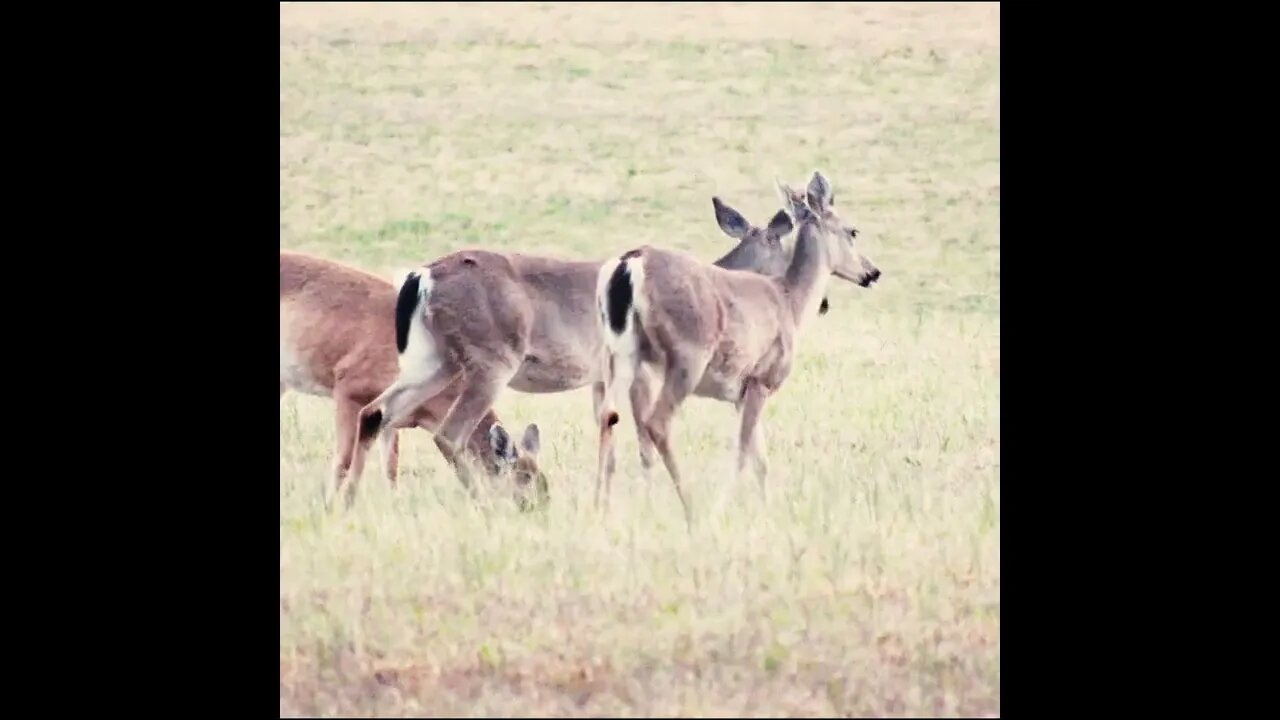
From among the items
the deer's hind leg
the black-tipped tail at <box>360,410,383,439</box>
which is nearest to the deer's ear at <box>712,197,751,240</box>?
the deer's hind leg

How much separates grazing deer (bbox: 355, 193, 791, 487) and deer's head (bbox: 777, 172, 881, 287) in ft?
5.30

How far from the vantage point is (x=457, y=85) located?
39438mm

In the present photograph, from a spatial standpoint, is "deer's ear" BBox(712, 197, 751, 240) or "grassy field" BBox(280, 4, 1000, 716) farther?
"deer's ear" BBox(712, 197, 751, 240)

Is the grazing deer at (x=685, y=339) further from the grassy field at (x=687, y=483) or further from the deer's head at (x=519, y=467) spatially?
the grassy field at (x=687, y=483)

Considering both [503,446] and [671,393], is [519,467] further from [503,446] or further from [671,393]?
[671,393]

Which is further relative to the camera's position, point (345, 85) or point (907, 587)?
point (345, 85)

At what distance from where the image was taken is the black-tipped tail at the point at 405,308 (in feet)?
37.5

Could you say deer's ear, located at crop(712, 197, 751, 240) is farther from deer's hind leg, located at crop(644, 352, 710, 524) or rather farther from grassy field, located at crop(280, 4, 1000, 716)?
deer's hind leg, located at crop(644, 352, 710, 524)

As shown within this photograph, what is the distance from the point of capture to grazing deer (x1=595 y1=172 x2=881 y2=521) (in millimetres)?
11125
